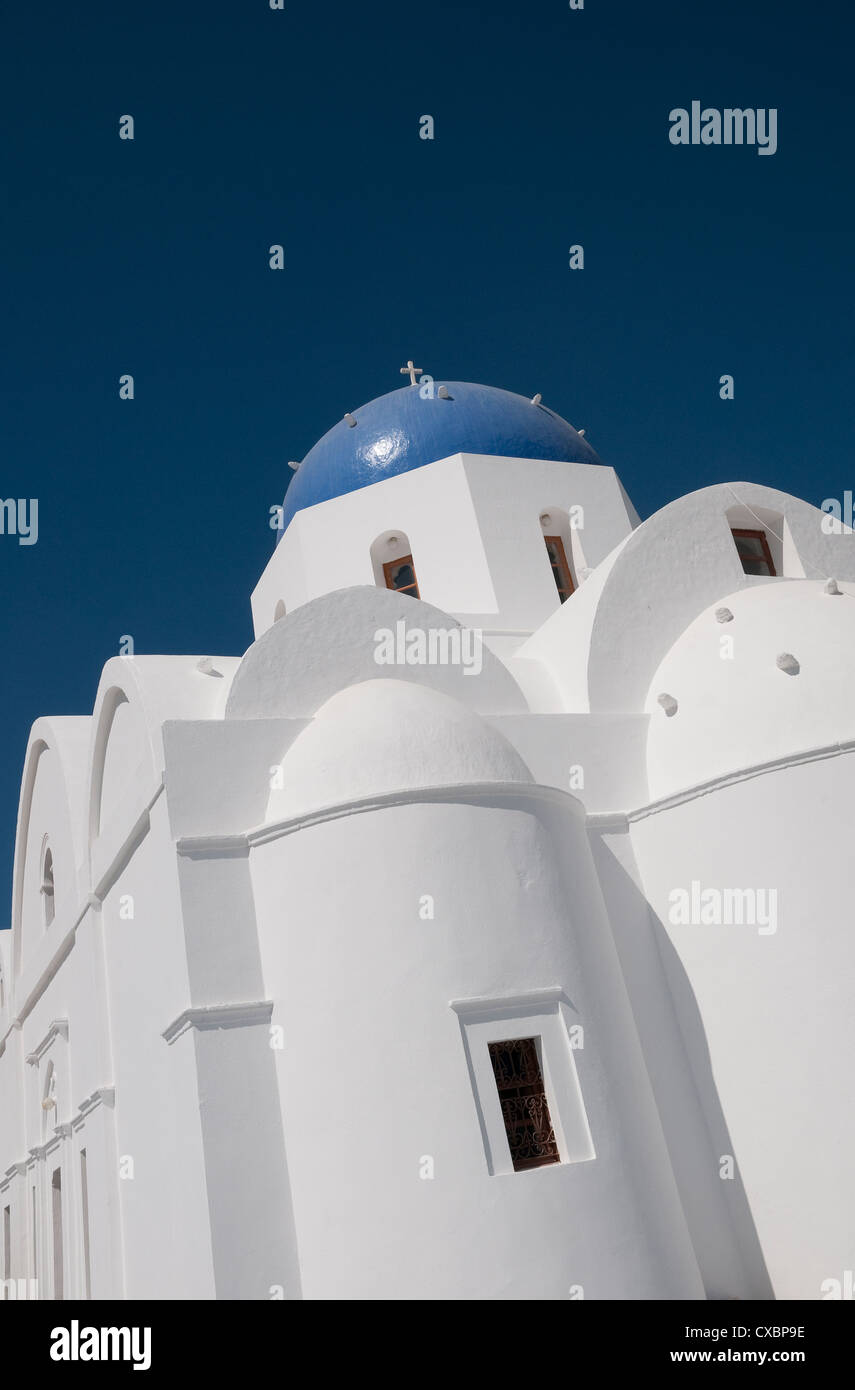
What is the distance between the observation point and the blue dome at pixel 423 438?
13289 mm

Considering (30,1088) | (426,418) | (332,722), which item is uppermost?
(426,418)

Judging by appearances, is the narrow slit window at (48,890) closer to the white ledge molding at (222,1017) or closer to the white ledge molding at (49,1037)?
the white ledge molding at (49,1037)

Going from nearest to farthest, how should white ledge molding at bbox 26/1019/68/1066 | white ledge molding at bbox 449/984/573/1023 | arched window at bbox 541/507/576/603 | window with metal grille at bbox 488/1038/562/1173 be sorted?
window with metal grille at bbox 488/1038/562/1173 → white ledge molding at bbox 449/984/573/1023 → white ledge molding at bbox 26/1019/68/1066 → arched window at bbox 541/507/576/603

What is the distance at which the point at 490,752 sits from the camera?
853 centimetres

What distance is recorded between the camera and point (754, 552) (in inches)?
441

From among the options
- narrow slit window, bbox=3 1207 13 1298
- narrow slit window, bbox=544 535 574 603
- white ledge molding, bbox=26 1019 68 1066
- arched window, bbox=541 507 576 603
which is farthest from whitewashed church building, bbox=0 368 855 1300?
narrow slit window, bbox=3 1207 13 1298

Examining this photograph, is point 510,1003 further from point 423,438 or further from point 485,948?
point 423,438

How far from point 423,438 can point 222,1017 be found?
7786 mm

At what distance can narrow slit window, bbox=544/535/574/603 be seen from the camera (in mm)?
12828

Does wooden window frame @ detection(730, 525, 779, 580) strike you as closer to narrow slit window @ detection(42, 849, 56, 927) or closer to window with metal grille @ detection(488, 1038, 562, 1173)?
window with metal grille @ detection(488, 1038, 562, 1173)

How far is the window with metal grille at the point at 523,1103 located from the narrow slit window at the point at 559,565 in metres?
6.23
